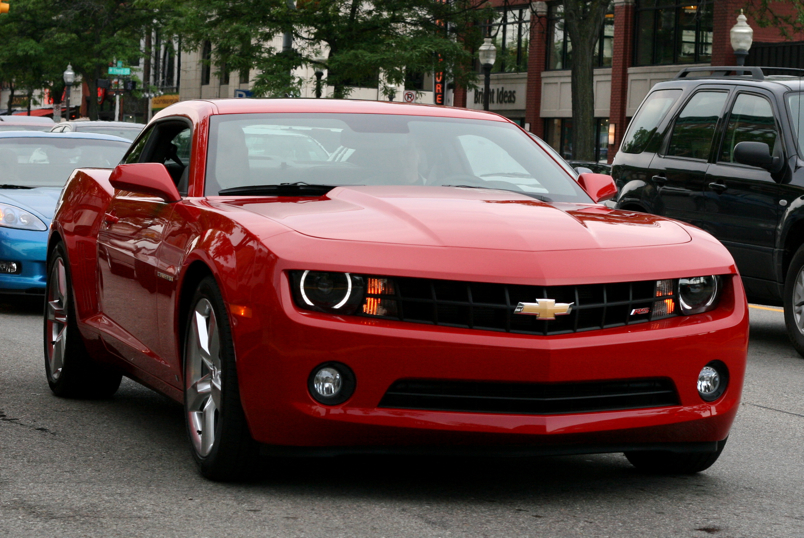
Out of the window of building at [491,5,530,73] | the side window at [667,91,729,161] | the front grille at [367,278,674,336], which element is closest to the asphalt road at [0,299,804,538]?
the front grille at [367,278,674,336]

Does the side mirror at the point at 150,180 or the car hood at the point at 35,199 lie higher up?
the side mirror at the point at 150,180

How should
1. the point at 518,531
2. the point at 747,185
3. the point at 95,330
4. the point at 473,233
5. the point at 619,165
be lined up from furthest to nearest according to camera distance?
1. the point at 619,165
2. the point at 747,185
3. the point at 95,330
4. the point at 473,233
5. the point at 518,531

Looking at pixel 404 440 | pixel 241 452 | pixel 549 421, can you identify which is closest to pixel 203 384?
pixel 241 452

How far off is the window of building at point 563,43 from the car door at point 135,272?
36.7 metres

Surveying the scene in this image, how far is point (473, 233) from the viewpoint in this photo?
15.2ft

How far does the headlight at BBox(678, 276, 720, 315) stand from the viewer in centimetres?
479

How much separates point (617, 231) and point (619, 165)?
7013 millimetres

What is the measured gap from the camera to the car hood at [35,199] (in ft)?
37.8

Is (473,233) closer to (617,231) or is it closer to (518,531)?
(617,231)

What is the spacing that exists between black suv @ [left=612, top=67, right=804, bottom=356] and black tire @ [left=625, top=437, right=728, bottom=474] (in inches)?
187

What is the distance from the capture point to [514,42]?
4669 centimetres

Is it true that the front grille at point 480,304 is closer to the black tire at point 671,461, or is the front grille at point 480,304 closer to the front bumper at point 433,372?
the front bumper at point 433,372

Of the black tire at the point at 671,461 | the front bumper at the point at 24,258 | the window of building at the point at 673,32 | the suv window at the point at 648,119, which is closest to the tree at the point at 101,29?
the window of building at the point at 673,32

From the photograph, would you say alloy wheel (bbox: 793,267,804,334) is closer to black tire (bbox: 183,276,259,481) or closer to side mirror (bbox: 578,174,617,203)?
side mirror (bbox: 578,174,617,203)
